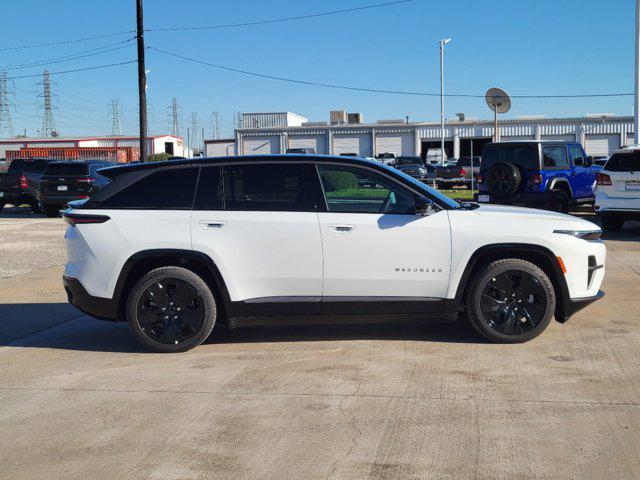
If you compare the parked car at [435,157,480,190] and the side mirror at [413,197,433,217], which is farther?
the parked car at [435,157,480,190]

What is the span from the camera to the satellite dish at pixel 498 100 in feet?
66.6

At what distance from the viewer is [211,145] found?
82.1m

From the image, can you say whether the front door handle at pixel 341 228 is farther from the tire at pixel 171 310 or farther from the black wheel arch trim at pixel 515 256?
the tire at pixel 171 310

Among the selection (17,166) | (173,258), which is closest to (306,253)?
(173,258)

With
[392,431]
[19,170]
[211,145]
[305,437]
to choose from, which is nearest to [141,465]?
[305,437]

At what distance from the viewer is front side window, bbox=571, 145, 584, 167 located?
60.3 feet

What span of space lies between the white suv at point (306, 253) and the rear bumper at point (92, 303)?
0.01 m

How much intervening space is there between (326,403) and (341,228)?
176 cm

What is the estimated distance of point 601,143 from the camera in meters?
64.6

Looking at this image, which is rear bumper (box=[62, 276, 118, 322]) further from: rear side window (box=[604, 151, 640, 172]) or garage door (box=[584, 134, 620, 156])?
garage door (box=[584, 134, 620, 156])

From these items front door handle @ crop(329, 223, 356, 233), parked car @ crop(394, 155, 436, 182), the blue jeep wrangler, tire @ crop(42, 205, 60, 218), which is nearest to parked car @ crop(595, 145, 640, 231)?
the blue jeep wrangler

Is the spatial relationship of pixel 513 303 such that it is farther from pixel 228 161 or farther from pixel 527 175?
pixel 527 175

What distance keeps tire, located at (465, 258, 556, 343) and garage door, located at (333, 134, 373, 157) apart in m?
65.7

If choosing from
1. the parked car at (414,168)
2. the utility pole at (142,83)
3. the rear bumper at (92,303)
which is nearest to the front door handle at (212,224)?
the rear bumper at (92,303)
